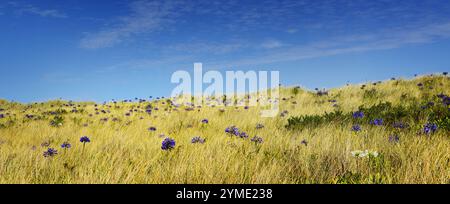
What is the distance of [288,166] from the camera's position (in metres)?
3.91

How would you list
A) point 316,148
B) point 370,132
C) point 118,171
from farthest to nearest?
point 370,132 < point 316,148 < point 118,171

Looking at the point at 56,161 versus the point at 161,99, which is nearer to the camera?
the point at 56,161

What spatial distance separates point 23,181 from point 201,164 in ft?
5.30

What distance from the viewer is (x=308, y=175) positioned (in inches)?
140
